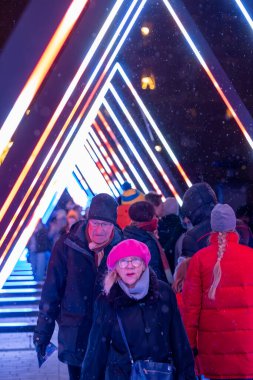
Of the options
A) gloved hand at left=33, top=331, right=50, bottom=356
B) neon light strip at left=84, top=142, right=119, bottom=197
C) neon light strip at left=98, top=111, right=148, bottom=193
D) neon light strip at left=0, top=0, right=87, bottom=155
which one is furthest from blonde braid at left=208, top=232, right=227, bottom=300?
neon light strip at left=84, top=142, right=119, bottom=197

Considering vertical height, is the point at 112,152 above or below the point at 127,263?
above

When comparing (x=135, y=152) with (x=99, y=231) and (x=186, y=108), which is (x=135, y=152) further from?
(x=99, y=231)

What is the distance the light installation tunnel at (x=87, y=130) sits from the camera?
176 inches

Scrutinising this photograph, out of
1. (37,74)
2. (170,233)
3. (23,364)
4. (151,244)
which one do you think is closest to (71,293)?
(151,244)

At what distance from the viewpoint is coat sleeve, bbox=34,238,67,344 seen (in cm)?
551

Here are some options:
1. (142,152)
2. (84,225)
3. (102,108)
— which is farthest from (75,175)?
(84,225)

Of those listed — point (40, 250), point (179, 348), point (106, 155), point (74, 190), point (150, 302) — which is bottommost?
point (179, 348)

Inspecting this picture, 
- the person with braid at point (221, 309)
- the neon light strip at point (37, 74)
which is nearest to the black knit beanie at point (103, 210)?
the person with braid at point (221, 309)

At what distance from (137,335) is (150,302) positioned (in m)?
0.18

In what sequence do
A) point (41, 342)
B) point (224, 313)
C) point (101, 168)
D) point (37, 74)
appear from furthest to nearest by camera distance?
1. point (101, 168)
2. point (41, 342)
3. point (224, 313)
4. point (37, 74)

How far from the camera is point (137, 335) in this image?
4180mm

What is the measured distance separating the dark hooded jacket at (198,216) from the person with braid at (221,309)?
49 cm

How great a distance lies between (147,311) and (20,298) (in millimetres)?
10810

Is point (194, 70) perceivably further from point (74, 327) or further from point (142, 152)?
point (74, 327)
